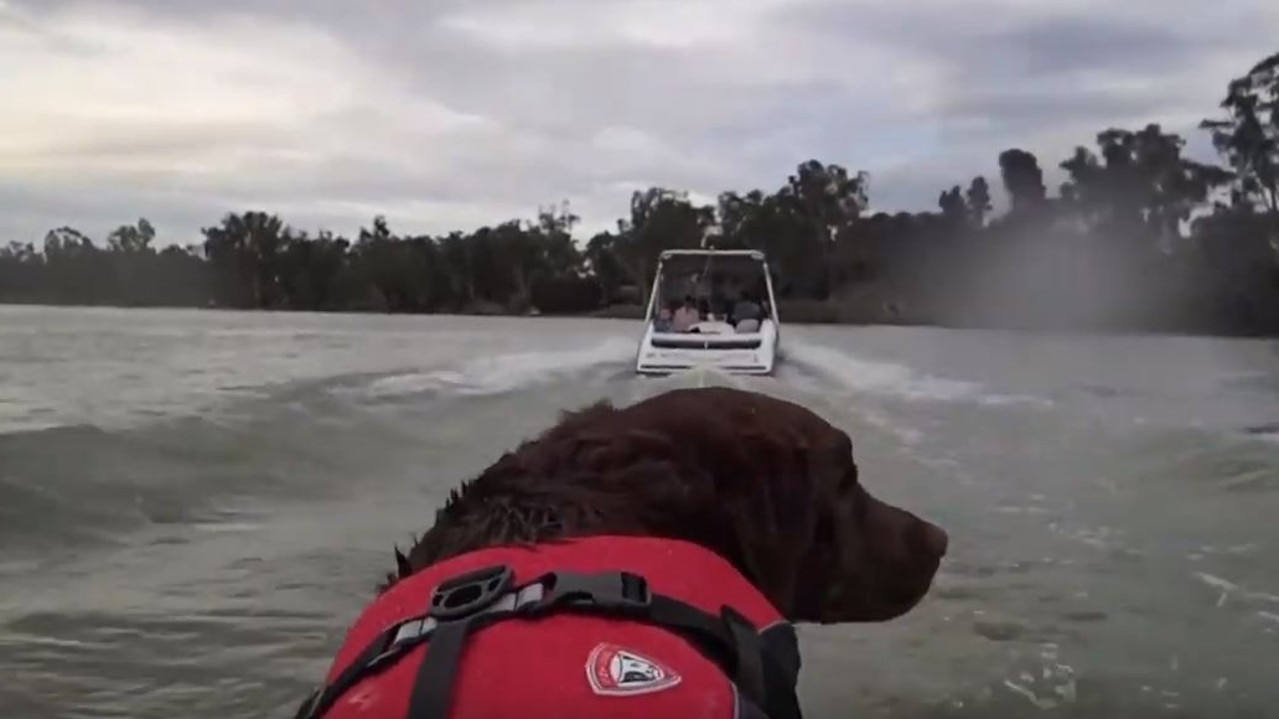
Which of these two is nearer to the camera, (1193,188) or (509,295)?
(1193,188)

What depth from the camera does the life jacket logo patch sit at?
174 centimetres

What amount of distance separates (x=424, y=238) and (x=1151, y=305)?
63681 mm

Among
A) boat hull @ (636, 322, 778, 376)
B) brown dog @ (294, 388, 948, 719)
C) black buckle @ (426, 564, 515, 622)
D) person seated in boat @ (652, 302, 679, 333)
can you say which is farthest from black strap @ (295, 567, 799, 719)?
person seated in boat @ (652, 302, 679, 333)

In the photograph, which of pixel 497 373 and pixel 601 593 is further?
pixel 497 373

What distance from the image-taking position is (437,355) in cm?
3097

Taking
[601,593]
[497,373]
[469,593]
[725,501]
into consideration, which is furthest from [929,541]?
[497,373]

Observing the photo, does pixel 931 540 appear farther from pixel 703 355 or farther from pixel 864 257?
pixel 864 257

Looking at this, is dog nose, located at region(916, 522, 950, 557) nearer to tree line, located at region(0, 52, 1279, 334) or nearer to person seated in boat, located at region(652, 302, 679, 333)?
person seated in boat, located at region(652, 302, 679, 333)

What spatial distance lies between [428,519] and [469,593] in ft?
17.8

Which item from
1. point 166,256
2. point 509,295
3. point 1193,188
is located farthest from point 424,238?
point 1193,188

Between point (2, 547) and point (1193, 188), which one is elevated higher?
point (1193, 188)

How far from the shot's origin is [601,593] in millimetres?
2025

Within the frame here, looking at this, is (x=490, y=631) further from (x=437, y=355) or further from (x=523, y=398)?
(x=437, y=355)

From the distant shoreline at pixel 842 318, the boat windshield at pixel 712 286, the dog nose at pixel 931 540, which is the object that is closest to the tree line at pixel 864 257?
the distant shoreline at pixel 842 318
